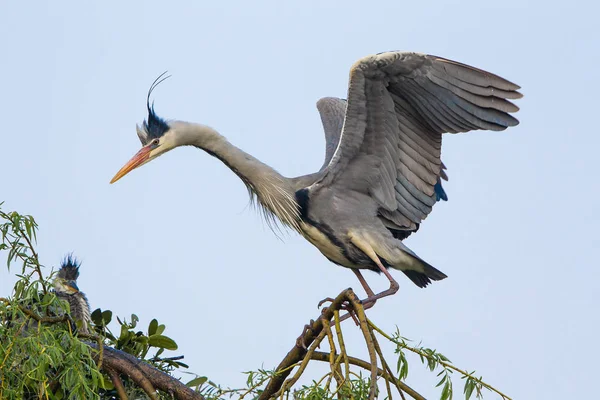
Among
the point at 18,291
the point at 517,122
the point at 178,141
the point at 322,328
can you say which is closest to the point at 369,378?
the point at 322,328

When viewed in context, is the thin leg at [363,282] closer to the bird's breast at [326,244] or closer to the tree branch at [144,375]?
the bird's breast at [326,244]

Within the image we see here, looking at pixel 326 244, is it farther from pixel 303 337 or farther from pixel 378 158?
pixel 303 337

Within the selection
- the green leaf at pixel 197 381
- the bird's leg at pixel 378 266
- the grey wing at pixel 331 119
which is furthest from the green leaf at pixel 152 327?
the grey wing at pixel 331 119

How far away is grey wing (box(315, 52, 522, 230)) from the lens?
5.04 metres

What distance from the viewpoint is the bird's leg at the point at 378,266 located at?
5.15 metres

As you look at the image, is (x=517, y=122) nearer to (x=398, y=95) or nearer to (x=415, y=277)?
(x=398, y=95)

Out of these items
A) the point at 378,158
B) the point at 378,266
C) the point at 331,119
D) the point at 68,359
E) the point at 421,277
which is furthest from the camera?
the point at 331,119

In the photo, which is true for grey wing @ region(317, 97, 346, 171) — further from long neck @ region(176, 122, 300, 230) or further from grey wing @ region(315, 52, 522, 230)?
grey wing @ region(315, 52, 522, 230)

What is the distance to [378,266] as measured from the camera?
5426 millimetres

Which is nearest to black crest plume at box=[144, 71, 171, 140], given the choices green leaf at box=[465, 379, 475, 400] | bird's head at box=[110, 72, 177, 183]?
bird's head at box=[110, 72, 177, 183]

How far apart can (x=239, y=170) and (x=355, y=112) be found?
98 centimetres

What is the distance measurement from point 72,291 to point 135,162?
2040 millimetres

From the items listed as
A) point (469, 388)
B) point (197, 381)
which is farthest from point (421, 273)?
point (469, 388)

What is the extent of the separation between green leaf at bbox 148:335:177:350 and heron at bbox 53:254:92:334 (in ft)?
7.08
